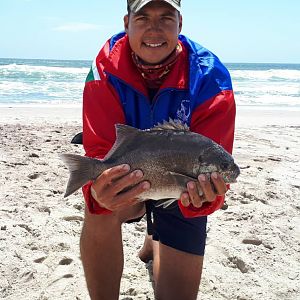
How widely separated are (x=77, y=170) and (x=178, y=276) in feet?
3.48

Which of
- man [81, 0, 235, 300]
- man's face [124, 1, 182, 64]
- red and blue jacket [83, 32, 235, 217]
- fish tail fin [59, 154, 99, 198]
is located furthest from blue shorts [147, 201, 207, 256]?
man's face [124, 1, 182, 64]

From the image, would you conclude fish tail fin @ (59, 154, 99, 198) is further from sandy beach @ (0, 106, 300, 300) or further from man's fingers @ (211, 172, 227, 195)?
sandy beach @ (0, 106, 300, 300)

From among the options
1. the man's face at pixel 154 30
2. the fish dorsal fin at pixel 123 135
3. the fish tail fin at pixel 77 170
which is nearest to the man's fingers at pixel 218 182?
the fish dorsal fin at pixel 123 135

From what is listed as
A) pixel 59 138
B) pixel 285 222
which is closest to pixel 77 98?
pixel 59 138

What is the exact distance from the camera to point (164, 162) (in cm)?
222

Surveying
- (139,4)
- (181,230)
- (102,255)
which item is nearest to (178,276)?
(181,230)

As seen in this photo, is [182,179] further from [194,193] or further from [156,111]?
[156,111]

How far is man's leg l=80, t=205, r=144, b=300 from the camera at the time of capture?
2643 mm

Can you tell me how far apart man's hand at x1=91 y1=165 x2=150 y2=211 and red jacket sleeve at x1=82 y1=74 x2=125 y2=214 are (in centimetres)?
40

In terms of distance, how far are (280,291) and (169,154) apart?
1399 millimetres

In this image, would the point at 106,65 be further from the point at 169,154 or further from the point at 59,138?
the point at 59,138

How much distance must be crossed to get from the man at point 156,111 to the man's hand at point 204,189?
0.87ft

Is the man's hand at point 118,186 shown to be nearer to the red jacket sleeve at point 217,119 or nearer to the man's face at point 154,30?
the red jacket sleeve at point 217,119

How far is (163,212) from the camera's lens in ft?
9.53
